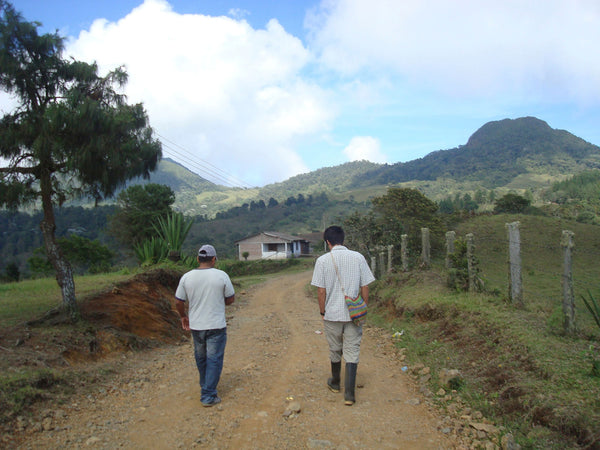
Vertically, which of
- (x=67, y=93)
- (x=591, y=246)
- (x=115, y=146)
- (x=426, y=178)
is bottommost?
(x=591, y=246)

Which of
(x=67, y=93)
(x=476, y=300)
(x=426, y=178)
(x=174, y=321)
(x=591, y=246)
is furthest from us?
(x=426, y=178)

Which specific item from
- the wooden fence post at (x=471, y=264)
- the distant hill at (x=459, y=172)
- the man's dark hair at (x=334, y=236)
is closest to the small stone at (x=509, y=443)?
the man's dark hair at (x=334, y=236)

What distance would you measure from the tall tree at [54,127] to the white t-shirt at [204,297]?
12.3 feet

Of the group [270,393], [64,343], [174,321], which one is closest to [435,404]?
[270,393]

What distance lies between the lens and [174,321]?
9930 mm

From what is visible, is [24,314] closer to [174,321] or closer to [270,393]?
[174,321]

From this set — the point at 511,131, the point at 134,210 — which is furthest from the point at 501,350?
the point at 511,131

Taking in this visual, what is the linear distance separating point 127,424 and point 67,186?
5747mm

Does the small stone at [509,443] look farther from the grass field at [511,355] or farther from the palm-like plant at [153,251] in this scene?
the palm-like plant at [153,251]

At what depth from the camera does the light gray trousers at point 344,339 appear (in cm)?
479

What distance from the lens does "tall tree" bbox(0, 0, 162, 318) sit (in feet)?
23.3

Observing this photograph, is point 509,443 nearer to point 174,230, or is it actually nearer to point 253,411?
point 253,411

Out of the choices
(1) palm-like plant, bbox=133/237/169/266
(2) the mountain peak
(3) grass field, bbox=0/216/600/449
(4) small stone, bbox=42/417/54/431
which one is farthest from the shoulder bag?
(2) the mountain peak

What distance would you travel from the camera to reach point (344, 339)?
4879 mm
